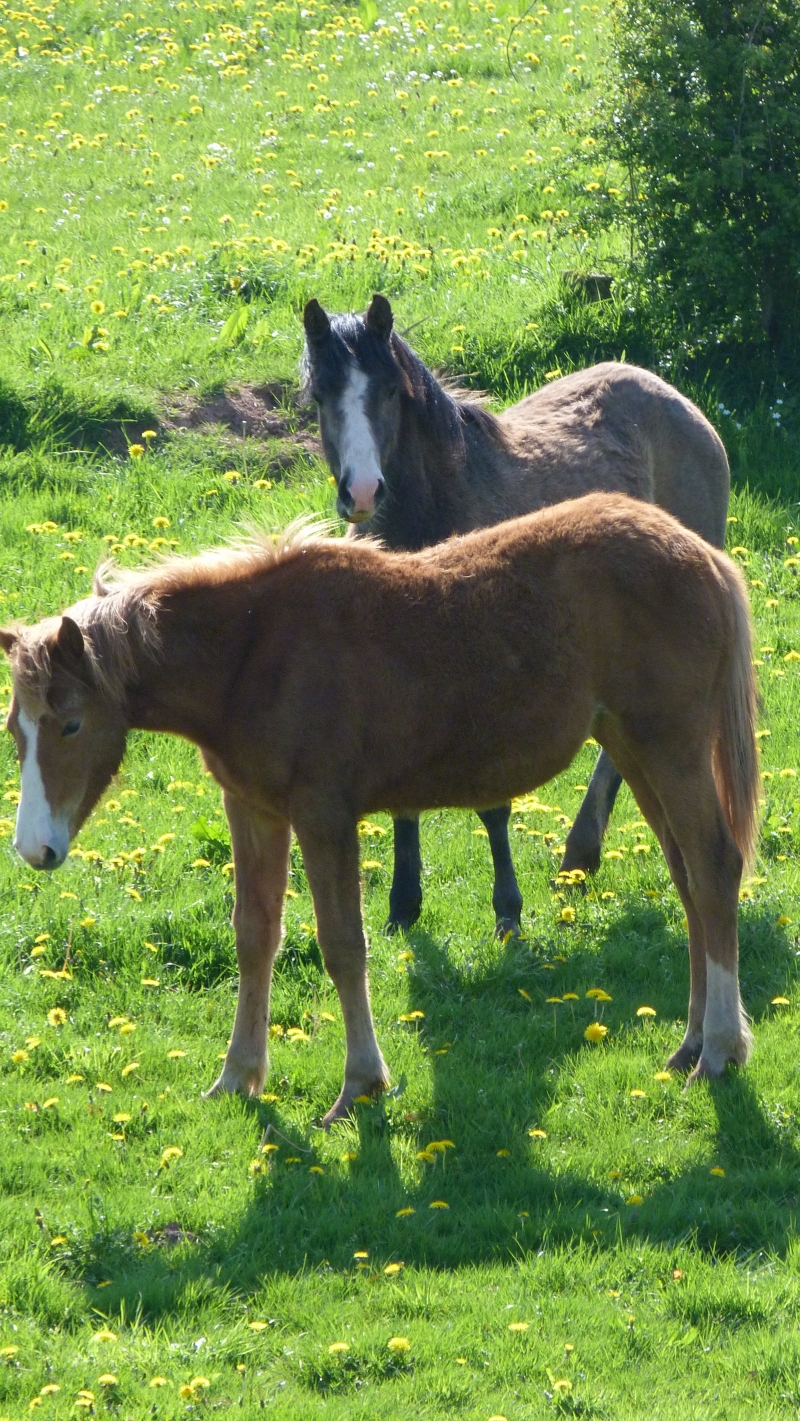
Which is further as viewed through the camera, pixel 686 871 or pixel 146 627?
pixel 686 871

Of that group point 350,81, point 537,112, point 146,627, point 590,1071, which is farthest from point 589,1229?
point 350,81

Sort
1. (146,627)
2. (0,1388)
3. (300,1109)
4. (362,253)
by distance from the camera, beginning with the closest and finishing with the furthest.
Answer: (0,1388) → (146,627) → (300,1109) → (362,253)

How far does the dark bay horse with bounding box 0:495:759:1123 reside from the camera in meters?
5.03

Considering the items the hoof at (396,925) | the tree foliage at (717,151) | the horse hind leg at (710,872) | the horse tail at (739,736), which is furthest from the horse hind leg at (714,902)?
the tree foliage at (717,151)

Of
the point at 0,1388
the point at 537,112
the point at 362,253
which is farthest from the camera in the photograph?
the point at 537,112

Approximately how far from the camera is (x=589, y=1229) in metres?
4.46

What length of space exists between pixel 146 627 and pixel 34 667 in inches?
16.9

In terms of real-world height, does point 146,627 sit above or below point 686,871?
above

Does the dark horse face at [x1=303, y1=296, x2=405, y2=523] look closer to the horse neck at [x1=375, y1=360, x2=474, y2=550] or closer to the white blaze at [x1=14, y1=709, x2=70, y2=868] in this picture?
the horse neck at [x1=375, y1=360, x2=474, y2=550]

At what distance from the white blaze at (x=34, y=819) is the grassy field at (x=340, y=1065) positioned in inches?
40.7

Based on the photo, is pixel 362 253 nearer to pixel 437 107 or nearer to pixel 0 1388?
pixel 437 107

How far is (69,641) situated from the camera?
471 centimetres

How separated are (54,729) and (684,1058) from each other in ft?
8.50

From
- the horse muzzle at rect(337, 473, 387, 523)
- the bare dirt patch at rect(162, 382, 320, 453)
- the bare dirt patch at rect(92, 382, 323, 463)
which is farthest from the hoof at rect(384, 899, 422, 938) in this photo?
the bare dirt patch at rect(162, 382, 320, 453)
